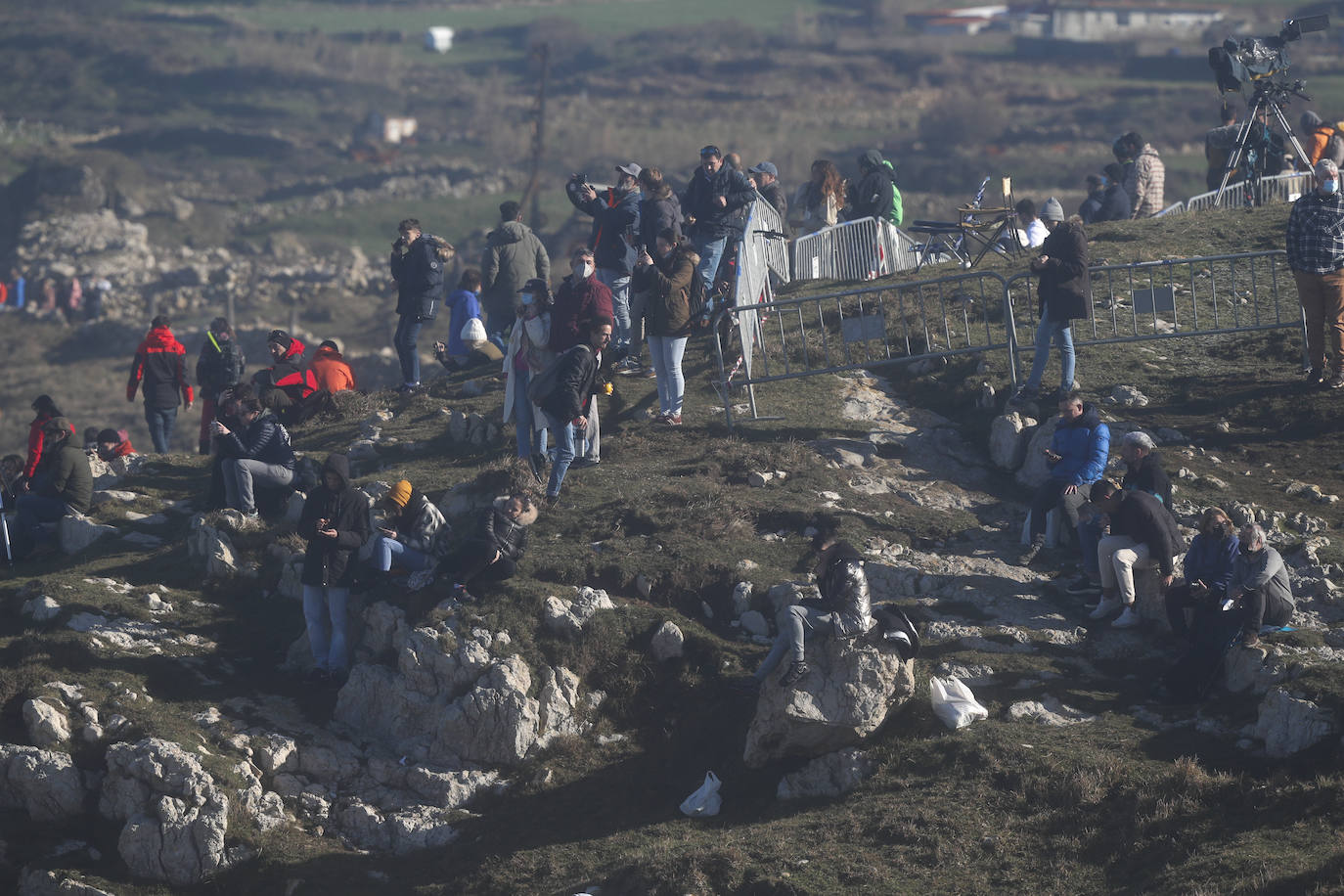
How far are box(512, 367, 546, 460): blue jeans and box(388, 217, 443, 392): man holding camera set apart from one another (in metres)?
3.00

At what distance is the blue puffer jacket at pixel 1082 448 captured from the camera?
428 inches

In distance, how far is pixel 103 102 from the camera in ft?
235

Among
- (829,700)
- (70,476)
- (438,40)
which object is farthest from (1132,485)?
(438,40)

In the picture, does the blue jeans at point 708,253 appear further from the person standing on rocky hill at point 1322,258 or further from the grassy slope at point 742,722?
the person standing on rocky hill at point 1322,258

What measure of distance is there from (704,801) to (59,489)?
7184 mm

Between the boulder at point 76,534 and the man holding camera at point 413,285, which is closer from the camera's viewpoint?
the boulder at point 76,534

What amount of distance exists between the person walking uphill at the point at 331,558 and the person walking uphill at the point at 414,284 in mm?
4323

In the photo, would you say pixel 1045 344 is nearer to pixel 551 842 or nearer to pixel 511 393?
pixel 511 393

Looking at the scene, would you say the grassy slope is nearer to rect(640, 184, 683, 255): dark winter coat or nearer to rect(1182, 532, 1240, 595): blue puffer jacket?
rect(1182, 532, 1240, 595): blue puffer jacket

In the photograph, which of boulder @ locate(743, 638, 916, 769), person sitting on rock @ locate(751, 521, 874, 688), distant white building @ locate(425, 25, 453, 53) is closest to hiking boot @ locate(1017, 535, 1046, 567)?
boulder @ locate(743, 638, 916, 769)

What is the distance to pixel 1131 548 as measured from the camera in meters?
10.1

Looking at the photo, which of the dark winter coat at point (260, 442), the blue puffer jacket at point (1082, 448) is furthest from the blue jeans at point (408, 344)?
the blue puffer jacket at point (1082, 448)

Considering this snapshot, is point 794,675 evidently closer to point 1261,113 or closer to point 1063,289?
point 1063,289

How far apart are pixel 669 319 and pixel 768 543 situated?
2416 millimetres
